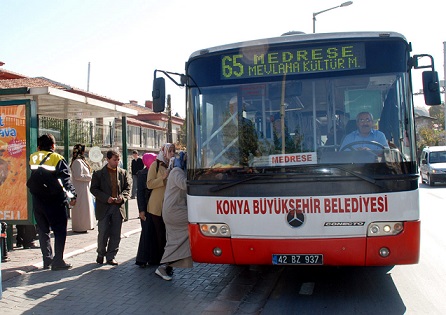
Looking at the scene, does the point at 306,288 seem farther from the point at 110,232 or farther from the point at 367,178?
the point at 110,232

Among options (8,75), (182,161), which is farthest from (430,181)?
(8,75)

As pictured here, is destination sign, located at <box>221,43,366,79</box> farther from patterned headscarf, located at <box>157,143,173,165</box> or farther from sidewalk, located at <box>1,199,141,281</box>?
sidewalk, located at <box>1,199,141,281</box>

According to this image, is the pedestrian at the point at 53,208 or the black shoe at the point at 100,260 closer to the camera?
the pedestrian at the point at 53,208

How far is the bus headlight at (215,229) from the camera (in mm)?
5508

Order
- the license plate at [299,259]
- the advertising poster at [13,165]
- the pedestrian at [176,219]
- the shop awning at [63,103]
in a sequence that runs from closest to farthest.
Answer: the license plate at [299,259]
the pedestrian at [176,219]
the advertising poster at [13,165]
the shop awning at [63,103]

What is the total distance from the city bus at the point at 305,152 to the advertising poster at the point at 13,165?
3544 millimetres

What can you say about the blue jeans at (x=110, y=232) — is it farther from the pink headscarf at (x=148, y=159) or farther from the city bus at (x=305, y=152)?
the city bus at (x=305, y=152)

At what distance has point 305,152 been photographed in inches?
209

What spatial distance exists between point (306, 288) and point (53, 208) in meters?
3.72

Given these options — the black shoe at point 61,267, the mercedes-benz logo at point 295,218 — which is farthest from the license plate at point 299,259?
the black shoe at point 61,267

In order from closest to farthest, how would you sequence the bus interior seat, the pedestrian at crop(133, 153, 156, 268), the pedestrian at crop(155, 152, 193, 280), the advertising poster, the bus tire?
1. the bus interior seat
2. the pedestrian at crop(155, 152, 193, 280)
3. the pedestrian at crop(133, 153, 156, 268)
4. the advertising poster
5. the bus tire

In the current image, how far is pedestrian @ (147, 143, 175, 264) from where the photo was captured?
6.92 meters

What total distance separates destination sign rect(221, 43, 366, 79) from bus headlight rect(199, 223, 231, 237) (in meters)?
1.71

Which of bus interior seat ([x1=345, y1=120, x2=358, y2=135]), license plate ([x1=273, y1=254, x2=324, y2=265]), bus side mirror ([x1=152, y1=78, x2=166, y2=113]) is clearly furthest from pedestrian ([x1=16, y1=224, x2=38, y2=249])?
bus interior seat ([x1=345, y1=120, x2=358, y2=135])
